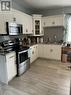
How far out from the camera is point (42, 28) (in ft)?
17.6

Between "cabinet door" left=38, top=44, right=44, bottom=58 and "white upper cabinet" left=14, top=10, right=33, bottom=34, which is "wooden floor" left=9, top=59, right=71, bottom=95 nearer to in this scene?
"cabinet door" left=38, top=44, right=44, bottom=58

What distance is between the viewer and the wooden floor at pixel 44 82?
2486mm

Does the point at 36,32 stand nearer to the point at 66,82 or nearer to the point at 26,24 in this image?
the point at 26,24

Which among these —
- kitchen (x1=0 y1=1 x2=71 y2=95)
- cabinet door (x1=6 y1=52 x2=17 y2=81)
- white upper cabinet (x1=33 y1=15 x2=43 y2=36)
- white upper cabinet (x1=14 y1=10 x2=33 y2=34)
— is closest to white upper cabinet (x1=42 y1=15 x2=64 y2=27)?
kitchen (x1=0 y1=1 x2=71 y2=95)

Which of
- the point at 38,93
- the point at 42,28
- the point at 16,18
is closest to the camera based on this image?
the point at 38,93

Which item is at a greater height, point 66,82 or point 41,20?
point 41,20

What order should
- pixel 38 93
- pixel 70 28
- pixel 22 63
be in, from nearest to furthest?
pixel 38 93, pixel 22 63, pixel 70 28

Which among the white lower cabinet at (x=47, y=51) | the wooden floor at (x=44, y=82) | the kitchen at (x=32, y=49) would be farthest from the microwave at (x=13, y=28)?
the wooden floor at (x=44, y=82)

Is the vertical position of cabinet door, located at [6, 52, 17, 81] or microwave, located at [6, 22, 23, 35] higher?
microwave, located at [6, 22, 23, 35]

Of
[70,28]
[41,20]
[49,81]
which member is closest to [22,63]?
[49,81]

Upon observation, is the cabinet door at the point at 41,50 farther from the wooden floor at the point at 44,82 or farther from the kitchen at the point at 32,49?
the wooden floor at the point at 44,82

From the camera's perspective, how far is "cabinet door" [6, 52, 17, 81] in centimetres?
280

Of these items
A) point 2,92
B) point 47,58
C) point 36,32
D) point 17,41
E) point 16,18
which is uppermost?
point 16,18

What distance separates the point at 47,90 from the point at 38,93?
27cm
